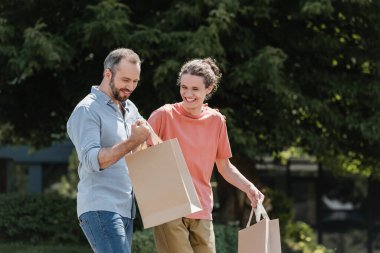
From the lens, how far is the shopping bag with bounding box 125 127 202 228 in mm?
4238

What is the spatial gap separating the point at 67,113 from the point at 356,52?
4245 mm

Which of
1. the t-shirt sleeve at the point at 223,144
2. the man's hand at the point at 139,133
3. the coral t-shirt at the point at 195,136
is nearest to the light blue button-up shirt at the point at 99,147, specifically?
the man's hand at the point at 139,133

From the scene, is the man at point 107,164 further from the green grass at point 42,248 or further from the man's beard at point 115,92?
the green grass at point 42,248

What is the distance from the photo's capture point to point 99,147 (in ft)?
13.0

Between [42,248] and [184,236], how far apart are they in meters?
7.02

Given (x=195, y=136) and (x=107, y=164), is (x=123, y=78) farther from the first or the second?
(x=195, y=136)

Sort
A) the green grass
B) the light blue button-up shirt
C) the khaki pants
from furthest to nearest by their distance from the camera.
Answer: the green grass → the khaki pants → the light blue button-up shirt

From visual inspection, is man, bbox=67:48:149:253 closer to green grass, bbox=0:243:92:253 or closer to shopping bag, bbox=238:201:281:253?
shopping bag, bbox=238:201:281:253

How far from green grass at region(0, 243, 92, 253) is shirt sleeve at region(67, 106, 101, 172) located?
708 centimetres

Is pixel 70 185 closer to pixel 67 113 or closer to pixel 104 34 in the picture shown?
pixel 67 113

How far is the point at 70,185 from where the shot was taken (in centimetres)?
1772

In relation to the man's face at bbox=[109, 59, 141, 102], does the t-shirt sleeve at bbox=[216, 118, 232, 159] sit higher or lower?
lower

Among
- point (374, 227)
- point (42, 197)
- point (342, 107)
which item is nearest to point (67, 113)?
point (42, 197)

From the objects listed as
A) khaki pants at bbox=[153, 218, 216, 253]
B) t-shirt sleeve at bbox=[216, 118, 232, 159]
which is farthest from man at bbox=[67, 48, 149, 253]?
t-shirt sleeve at bbox=[216, 118, 232, 159]
